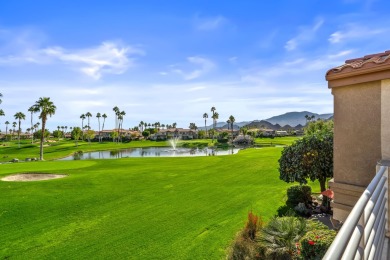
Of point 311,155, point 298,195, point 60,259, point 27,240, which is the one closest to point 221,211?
point 298,195

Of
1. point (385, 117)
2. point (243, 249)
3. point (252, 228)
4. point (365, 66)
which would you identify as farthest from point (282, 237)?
point (365, 66)

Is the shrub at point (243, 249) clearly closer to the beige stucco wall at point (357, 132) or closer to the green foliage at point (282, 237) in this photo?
the green foliage at point (282, 237)

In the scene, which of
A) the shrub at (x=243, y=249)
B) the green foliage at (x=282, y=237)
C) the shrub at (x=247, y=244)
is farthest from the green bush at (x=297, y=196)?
the green foliage at (x=282, y=237)

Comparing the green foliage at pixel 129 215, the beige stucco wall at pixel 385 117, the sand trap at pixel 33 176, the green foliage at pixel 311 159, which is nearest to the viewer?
the beige stucco wall at pixel 385 117

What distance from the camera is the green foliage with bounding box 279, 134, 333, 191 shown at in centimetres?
1430

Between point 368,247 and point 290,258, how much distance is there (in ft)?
21.0

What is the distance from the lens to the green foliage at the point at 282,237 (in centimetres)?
803

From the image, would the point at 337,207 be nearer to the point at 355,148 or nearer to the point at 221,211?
the point at 355,148

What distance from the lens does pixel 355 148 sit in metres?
5.57

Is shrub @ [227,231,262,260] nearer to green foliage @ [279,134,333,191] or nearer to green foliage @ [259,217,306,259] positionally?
green foliage @ [259,217,306,259]

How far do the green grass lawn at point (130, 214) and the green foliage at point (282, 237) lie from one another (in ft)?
6.53

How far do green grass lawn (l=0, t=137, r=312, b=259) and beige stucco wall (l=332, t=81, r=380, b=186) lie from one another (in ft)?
19.6

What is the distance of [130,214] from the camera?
14305 mm

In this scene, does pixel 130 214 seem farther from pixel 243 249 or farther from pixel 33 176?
pixel 33 176
